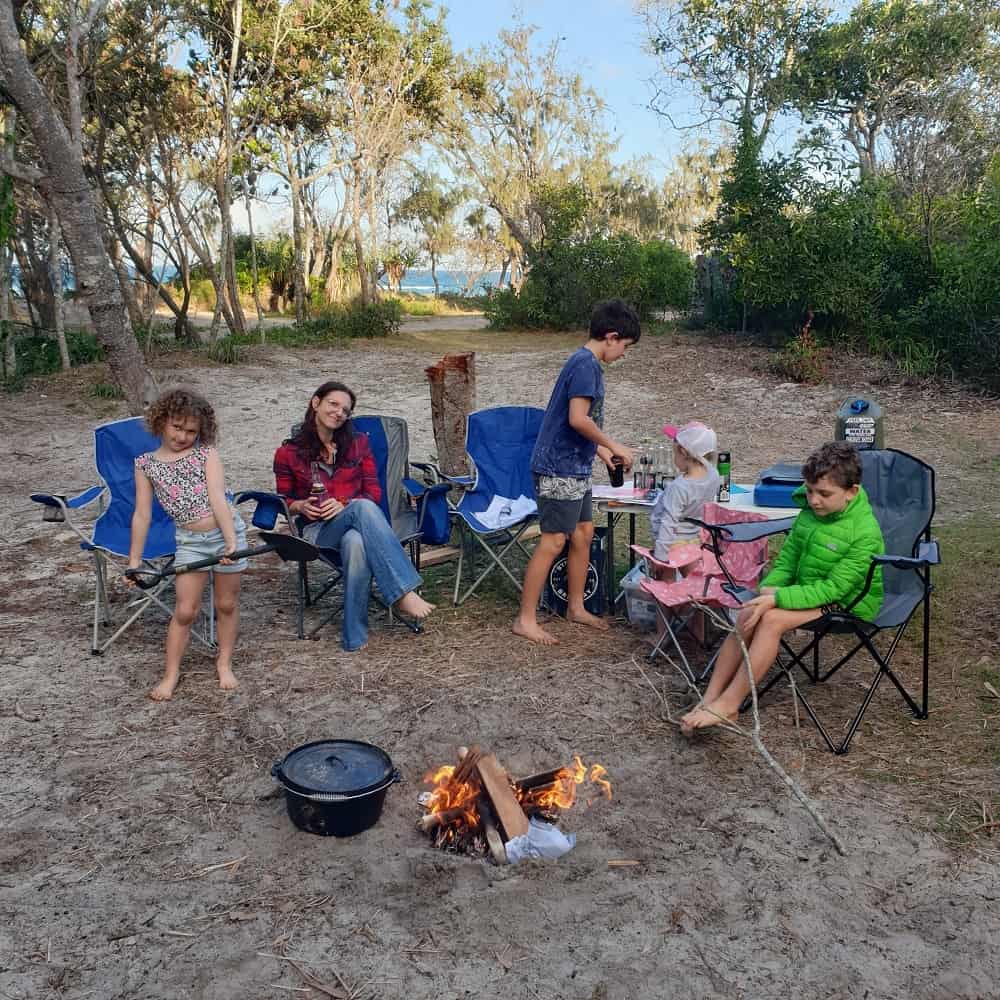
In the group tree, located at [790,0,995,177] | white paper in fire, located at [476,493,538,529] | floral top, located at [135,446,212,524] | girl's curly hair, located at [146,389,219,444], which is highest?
Result: tree, located at [790,0,995,177]

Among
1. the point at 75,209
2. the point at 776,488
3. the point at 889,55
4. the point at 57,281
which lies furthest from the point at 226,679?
the point at 889,55

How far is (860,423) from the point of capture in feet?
14.5

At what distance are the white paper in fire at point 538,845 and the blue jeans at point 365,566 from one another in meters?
1.60

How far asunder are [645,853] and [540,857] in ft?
0.91

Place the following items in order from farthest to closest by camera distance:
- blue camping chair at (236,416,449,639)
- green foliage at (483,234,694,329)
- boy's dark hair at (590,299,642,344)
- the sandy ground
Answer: green foliage at (483,234,694,329) → blue camping chair at (236,416,449,639) → boy's dark hair at (590,299,642,344) → the sandy ground

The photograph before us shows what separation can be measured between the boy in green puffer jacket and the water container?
4.16ft

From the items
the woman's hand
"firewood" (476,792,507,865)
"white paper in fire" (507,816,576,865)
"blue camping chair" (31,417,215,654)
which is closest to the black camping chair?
"white paper in fire" (507,816,576,865)

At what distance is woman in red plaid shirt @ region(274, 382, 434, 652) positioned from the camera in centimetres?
399

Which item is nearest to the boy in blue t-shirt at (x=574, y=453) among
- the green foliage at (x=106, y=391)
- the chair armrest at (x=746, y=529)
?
the chair armrest at (x=746, y=529)

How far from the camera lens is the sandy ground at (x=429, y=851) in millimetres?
2107

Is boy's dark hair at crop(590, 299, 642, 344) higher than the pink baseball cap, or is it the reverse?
boy's dark hair at crop(590, 299, 642, 344)

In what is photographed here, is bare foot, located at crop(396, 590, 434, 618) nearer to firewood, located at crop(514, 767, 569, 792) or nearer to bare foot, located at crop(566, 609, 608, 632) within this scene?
bare foot, located at crop(566, 609, 608, 632)

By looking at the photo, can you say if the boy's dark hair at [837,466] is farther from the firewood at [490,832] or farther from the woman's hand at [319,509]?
the woman's hand at [319,509]

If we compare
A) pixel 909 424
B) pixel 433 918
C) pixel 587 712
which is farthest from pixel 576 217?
pixel 433 918
